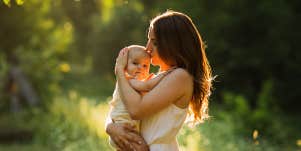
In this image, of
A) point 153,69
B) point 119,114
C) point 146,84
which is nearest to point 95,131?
point 119,114

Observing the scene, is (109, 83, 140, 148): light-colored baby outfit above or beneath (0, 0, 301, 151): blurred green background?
above

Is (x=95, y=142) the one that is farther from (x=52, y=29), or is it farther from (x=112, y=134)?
(x=52, y=29)

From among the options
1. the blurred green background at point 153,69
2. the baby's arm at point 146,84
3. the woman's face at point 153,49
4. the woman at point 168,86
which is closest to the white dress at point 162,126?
the woman at point 168,86

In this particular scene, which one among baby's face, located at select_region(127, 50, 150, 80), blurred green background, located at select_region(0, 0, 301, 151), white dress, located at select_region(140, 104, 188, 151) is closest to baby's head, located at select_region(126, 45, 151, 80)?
baby's face, located at select_region(127, 50, 150, 80)

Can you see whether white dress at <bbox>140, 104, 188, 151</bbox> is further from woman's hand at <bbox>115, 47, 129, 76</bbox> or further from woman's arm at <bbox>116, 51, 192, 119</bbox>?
woman's hand at <bbox>115, 47, 129, 76</bbox>

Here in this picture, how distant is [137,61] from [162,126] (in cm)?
43

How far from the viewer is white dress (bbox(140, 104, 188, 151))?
12.7 feet

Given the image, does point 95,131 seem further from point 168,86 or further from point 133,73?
point 168,86

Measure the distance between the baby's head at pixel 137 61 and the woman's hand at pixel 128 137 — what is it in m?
0.32

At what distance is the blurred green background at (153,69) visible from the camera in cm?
1183

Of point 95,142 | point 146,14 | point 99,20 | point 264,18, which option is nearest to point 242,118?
point 95,142

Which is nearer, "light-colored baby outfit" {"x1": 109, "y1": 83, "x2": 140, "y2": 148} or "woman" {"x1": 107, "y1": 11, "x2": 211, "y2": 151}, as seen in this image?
"woman" {"x1": 107, "y1": 11, "x2": 211, "y2": 151}

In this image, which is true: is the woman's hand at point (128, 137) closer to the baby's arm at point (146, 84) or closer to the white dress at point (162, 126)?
the white dress at point (162, 126)

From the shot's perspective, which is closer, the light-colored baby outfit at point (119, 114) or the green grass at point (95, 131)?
the light-colored baby outfit at point (119, 114)
